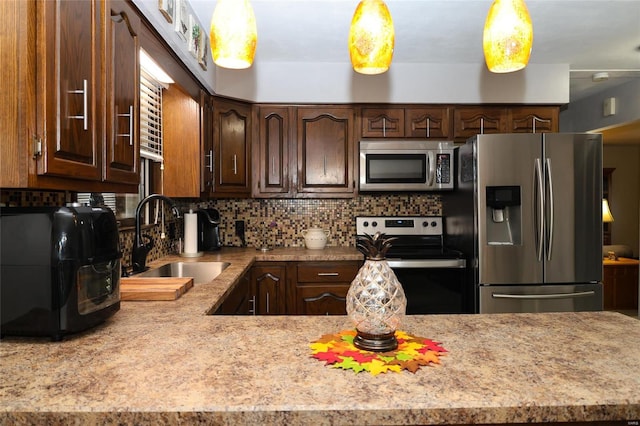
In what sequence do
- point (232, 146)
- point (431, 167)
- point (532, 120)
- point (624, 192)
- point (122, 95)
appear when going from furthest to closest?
point (624, 192) < point (532, 120) < point (431, 167) < point (232, 146) < point (122, 95)

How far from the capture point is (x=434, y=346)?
110 cm

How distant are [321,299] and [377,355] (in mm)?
2225

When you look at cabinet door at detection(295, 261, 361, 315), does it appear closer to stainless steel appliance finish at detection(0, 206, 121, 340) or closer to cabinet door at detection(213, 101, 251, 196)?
cabinet door at detection(213, 101, 251, 196)

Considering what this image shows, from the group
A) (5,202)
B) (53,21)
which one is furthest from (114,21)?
(5,202)

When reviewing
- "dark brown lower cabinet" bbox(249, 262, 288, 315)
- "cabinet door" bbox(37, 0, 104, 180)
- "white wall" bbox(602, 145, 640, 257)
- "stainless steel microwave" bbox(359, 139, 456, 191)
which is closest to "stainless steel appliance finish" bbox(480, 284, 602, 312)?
"stainless steel microwave" bbox(359, 139, 456, 191)

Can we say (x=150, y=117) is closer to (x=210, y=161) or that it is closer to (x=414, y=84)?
(x=210, y=161)

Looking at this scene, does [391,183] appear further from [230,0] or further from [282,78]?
[230,0]

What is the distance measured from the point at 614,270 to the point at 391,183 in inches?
165

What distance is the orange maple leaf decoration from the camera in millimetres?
960

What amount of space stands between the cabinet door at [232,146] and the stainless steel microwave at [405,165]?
0.94 meters

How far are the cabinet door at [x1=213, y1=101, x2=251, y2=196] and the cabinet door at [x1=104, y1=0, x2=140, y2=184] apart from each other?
150cm

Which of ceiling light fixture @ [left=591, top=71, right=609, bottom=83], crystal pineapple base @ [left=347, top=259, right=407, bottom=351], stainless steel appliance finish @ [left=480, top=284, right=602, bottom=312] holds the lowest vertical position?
stainless steel appliance finish @ [left=480, top=284, right=602, bottom=312]

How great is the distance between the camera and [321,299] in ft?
10.6

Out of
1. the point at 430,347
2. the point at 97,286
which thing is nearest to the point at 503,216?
the point at 430,347
